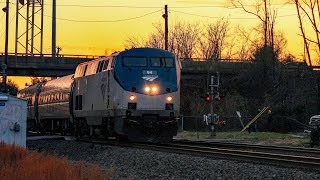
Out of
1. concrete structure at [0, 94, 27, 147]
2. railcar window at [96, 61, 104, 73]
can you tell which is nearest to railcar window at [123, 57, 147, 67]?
railcar window at [96, 61, 104, 73]

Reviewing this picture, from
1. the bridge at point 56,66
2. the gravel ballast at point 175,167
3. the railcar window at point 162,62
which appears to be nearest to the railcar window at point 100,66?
the railcar window at point 162,62

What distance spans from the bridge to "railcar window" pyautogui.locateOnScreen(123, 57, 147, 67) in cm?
4313

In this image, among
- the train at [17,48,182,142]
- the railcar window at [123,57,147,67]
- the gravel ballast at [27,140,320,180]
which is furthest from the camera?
the railcar window at [123,57,147,67]

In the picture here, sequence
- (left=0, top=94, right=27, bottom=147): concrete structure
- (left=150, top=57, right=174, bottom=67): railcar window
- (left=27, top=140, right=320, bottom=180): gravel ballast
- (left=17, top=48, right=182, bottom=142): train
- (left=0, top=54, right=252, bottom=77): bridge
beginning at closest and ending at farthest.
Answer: (left=27, top=140, right=320, bottom=180): gravel ballast
(left=17, top=48, right=182, bottom=142): train
(left=150, top=57, right=174, bottom=67): railcar window
(left=0, top=94, right=27, bottom=147): concrete structure
(left=0, top=54, right=252, bottom=77): bridge

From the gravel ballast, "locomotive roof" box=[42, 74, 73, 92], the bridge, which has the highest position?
the bridge

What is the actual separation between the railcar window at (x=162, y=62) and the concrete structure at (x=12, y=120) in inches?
260

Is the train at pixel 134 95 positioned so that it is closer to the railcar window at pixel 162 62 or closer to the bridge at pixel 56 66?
the railcar window at pixel 162 62

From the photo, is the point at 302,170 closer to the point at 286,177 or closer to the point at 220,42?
the point at 286,177

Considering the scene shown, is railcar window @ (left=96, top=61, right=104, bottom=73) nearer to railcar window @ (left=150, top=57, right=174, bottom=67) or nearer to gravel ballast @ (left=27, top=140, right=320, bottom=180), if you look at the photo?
railcar window @ (left=150, top=57, right=174, bottom=67)

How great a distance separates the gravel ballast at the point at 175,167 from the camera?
43.9ft

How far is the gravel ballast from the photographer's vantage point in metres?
13.4

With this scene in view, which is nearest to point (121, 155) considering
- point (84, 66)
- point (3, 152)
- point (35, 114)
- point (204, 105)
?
point (3, 152)

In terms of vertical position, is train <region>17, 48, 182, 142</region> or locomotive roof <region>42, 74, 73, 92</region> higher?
locomotive roof <region>42, 74, 73, 92</region>

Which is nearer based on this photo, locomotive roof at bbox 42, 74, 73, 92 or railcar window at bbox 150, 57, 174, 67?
railcar window at bbox 150, 57, 174, 67
